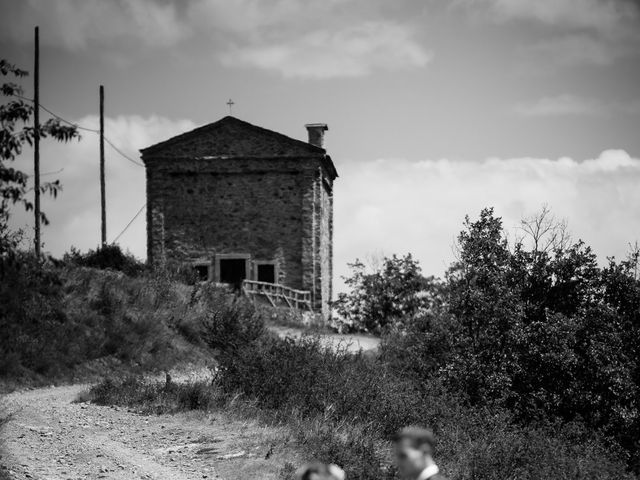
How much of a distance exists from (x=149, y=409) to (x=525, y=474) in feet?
19.7

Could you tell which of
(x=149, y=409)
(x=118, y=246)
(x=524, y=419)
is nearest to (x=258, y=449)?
(x=149, y=409)

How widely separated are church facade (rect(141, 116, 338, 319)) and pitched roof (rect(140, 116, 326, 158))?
5 cm

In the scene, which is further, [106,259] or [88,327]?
[106,259]

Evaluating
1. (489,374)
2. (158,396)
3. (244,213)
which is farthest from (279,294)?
(158,396)

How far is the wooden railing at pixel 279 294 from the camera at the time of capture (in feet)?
97.1

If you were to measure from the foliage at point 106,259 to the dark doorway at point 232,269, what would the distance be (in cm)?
Answer: 593

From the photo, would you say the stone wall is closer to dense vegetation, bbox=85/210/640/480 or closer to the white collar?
dense vegetation, bbox=85/210/640/480

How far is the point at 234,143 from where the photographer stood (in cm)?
3200

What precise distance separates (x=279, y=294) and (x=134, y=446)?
2083 centimetres

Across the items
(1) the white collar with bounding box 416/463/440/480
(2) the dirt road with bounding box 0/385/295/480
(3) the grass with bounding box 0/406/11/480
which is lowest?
(2) the dirt road with bounding box 0/385/295/480

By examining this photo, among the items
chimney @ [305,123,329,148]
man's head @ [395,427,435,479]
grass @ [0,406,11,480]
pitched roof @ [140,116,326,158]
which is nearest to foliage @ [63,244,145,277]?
pitched roof @ [140,116,326,158]

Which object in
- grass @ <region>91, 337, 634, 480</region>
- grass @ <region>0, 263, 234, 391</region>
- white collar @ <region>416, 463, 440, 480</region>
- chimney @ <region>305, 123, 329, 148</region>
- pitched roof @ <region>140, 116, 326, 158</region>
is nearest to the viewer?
white collar @ <region>416, 463, 440, 480</region>

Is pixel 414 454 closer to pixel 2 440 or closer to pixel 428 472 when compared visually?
pixel 428 472

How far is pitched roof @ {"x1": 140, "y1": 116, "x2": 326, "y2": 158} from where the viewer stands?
105 feet
